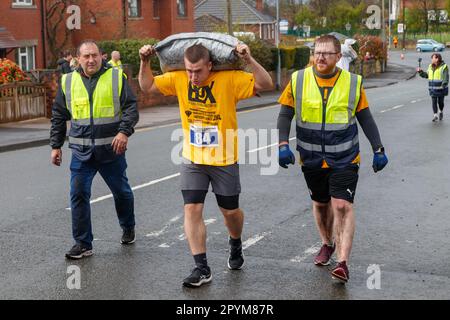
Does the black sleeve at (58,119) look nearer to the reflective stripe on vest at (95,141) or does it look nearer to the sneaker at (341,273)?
the reflective stripe on vest at (95,141)

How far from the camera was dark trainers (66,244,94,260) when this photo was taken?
7582mm

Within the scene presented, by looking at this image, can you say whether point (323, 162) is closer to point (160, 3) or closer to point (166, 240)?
point (166, 240)

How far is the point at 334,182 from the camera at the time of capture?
22.4 feet

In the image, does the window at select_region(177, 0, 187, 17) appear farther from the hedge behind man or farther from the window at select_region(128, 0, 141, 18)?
the hedge behind man

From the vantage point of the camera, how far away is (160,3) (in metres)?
48.4

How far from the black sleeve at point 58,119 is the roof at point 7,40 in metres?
26.1

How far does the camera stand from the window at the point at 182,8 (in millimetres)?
49556

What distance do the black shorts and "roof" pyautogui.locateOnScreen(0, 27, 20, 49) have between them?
27590 mm

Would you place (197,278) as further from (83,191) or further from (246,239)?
(246,239)

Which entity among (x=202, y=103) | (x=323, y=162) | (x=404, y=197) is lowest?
(x=404, y=197)

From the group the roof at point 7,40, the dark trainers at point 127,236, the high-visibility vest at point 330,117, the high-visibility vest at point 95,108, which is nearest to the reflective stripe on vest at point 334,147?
the high-visibility vest at point 330,117

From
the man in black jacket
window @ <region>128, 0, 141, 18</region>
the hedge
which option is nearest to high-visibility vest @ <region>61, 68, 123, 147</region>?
the man in black jacket
